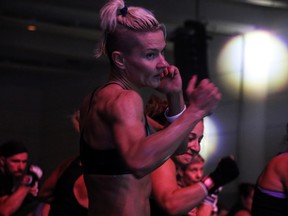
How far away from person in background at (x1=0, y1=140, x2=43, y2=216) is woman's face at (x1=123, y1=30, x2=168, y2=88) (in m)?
2.45

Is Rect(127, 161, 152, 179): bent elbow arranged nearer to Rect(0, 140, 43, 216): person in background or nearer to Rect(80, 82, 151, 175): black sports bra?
Rect(80, 82, 151, 175): black sports bra

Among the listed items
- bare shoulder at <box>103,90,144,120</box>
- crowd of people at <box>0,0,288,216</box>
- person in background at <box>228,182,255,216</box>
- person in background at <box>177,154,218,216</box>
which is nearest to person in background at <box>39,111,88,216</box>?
person in background at <box>177,154,218,216</box>

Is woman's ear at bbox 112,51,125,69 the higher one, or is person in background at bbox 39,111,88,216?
woman's ear at bbox 112,51,125,69

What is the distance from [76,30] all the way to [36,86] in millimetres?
1243

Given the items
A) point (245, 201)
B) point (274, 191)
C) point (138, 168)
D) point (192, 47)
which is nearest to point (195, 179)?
point (274, 191)

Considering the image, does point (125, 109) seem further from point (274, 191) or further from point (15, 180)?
point (15, 180)

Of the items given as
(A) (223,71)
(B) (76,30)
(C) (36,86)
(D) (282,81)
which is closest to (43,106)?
(C) (36,86)

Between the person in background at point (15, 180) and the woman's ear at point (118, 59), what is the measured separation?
2.42 metres

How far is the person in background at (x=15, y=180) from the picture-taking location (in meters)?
4.20

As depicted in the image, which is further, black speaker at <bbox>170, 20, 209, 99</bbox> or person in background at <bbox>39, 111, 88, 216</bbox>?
black speaker at <bbox>170, 20, 209, 99</bbox>

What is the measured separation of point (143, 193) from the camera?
6.57 feet

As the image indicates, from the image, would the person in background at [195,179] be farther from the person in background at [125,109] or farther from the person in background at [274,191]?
the person in background at [125,109]

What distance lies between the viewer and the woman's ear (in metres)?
1.99

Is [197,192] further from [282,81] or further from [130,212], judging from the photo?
[282,81]
